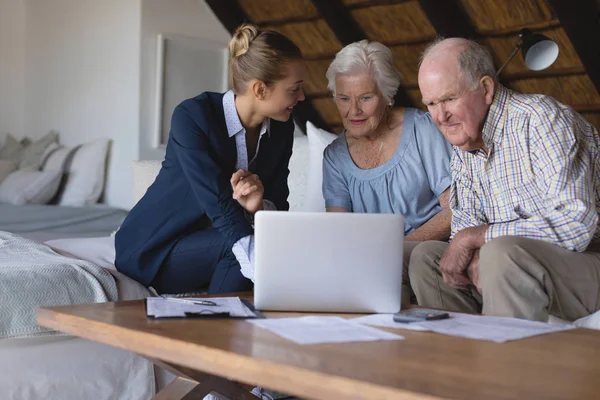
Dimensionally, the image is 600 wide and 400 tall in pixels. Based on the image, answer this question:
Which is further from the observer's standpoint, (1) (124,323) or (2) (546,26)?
(2) (546,26)

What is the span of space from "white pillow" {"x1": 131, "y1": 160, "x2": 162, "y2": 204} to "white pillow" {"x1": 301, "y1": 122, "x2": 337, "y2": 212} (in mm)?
713

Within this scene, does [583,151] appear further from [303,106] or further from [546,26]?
[303,106]

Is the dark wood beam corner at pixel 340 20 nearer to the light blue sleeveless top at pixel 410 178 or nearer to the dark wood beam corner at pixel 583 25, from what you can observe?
the dark wood beam corner at pixel 583 25

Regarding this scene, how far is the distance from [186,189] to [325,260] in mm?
857

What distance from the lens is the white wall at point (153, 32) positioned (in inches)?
198

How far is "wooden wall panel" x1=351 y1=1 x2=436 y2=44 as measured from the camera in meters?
4.70

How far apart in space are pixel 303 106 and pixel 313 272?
4191 millimetres

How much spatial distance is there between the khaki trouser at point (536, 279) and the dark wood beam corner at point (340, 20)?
3206 mm

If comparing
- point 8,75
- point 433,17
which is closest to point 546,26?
point 433,17

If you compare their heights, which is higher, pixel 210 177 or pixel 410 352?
pixel 210 177

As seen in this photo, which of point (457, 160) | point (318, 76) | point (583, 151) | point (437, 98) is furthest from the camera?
point (318, 76)


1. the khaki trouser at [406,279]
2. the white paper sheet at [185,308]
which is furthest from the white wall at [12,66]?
the white paper sheet at [185,308]

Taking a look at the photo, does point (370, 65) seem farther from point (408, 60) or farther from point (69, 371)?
point (408, 60)

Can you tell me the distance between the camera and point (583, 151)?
6.48 feet
